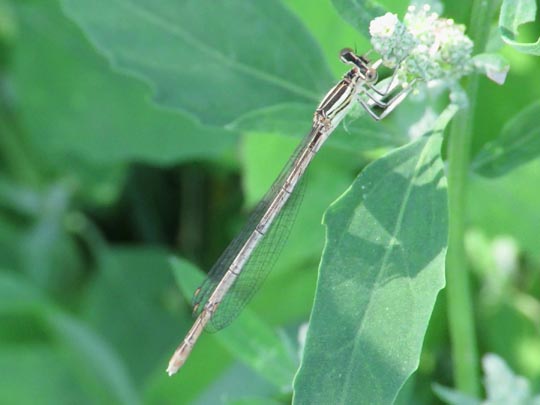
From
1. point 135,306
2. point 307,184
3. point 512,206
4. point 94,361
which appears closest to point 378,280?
point 307,184

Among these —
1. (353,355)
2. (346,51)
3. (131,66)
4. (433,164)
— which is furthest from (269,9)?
(353,355)

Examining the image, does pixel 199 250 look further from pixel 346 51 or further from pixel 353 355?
pixel 353 355

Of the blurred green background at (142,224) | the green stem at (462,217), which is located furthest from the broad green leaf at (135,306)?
the green stem at (462,217)

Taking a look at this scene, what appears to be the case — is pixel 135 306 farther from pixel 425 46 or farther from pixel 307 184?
pixel 425 46

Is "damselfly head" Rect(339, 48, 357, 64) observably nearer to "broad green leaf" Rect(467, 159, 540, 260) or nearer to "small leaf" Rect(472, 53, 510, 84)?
"small leaf" Rect(472, 53, 510, 84)

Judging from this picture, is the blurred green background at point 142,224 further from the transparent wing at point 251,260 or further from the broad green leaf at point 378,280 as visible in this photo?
the broad green leaf at point 378,280

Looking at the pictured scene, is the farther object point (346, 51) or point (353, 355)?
point (346, 51)
